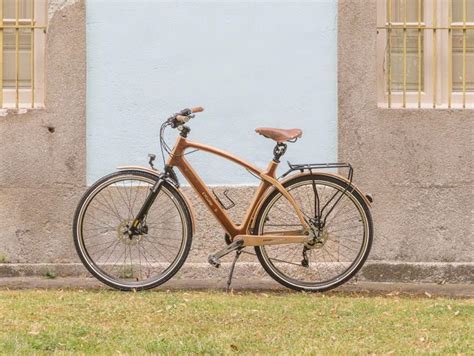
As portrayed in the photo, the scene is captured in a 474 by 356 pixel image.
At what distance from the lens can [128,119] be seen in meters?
7.94

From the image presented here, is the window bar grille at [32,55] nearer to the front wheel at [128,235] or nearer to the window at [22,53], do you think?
the window at [22,53]

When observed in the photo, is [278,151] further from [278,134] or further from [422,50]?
[422,50]

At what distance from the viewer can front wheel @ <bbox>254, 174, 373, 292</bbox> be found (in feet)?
23.6

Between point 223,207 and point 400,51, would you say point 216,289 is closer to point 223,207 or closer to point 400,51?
point 223,207

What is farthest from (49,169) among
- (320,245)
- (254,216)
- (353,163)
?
(353,163)

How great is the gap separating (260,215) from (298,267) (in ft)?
2.03

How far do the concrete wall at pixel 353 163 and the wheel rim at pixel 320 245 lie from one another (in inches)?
19.9

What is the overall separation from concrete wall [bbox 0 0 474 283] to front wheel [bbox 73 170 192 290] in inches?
17.9

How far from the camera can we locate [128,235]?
23.5 feet

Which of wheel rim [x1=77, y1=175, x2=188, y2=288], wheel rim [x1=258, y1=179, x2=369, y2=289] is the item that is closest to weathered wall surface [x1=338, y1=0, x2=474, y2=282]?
wheel rim [x1=258, y1=179, x2=369, y2=289]

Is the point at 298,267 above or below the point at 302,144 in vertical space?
below

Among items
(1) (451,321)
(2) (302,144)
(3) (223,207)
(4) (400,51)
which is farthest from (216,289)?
(4) (400,51)

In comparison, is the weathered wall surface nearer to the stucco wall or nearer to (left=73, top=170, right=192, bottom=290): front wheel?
(left=73, top=170, right=192, bottom=290): front wheel

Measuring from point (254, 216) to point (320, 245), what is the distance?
531 mm
